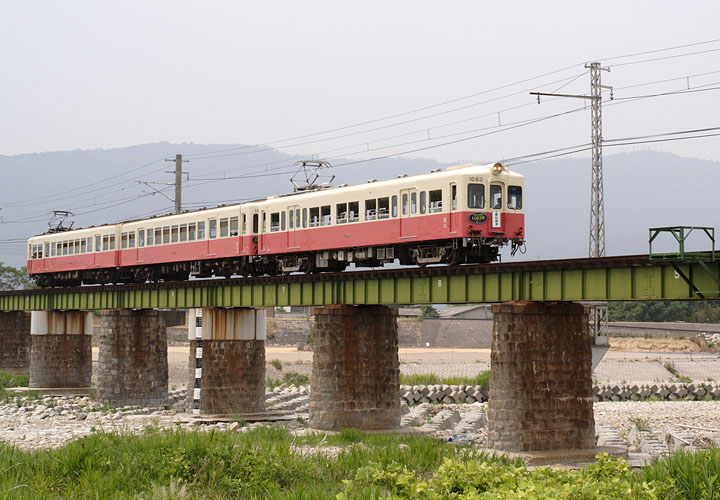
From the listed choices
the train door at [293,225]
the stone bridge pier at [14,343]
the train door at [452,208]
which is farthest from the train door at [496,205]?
the stone bridge pier at [14,343]

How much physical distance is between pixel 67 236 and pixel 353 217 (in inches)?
1060

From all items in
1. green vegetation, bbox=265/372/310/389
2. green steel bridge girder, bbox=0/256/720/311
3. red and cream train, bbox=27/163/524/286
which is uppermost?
red and cream train, bbox=27/163/524/286

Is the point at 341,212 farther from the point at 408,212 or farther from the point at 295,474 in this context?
the point at 295,474

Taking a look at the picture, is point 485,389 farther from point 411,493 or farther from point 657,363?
point 411,493

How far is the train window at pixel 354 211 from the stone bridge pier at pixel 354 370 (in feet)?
10.6

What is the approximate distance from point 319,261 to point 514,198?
27.9ft

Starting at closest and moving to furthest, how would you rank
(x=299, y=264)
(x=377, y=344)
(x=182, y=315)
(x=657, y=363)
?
(x=377, y=344) < (x=299, y=264) < (x=182, y=315) < (x=657, y=363)

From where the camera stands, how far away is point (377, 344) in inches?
1309

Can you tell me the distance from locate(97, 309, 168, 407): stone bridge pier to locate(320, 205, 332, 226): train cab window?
16029 mm

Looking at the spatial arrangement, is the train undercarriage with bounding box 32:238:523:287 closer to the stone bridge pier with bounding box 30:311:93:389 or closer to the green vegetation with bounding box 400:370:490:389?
the stone bridge pier with bounding box 30:311:93:389

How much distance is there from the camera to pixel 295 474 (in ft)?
61.1

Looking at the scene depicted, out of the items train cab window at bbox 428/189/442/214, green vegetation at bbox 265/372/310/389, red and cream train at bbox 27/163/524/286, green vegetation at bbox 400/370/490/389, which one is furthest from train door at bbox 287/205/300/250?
green vegetation at bbox 265/372/310/389

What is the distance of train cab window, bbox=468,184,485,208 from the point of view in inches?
1193

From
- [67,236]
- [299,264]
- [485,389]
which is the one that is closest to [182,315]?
[67,236]
